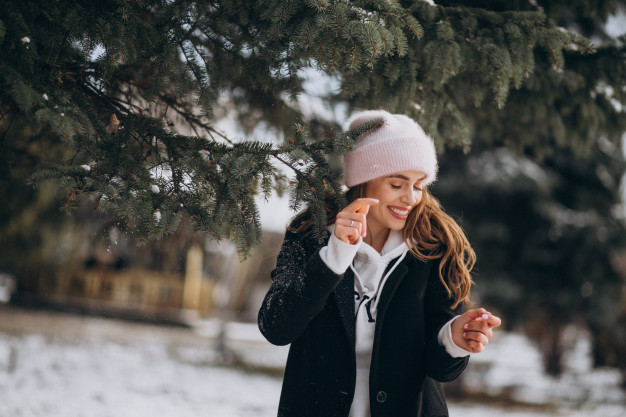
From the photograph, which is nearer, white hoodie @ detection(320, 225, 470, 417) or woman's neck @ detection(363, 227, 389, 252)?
white hoodie @ detection(320, 225, 470, 417)

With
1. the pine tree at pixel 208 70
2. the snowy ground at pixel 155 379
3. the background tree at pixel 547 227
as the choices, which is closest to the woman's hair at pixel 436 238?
the pine tree at pixel 208 70

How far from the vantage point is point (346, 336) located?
2094 millimetres

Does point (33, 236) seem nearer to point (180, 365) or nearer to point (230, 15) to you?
point (180, 365)

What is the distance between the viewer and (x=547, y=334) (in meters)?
13.9

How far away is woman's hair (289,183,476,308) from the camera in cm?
224

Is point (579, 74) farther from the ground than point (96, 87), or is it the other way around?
point (579, 74)

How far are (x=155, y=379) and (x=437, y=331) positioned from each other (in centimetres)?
687

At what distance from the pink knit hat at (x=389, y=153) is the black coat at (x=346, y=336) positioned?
1.12ft

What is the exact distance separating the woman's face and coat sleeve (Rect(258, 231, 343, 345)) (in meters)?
0.38

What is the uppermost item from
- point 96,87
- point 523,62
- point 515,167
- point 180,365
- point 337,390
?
point 515,167

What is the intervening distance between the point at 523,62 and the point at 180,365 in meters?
8.39

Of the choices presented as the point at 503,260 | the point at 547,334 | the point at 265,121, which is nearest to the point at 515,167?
the point at 503,260

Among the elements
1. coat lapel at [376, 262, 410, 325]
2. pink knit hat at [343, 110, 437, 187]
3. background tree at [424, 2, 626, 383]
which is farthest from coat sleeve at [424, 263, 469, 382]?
background tree at [424, 2, 626, 383]

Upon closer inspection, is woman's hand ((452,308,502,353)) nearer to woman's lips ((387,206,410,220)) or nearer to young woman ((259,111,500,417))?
young woman ((259,111,500,417))
